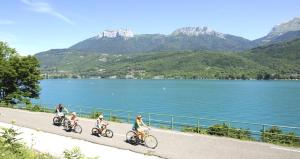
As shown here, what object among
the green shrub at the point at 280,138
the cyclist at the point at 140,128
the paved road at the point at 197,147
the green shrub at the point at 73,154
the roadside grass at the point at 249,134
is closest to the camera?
the green shrub at the point at 73,154

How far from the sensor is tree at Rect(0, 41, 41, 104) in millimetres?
57031

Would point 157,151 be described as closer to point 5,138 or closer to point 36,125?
point 5,138

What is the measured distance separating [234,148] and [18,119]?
22433 millimetres

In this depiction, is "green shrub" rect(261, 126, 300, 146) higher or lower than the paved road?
higher

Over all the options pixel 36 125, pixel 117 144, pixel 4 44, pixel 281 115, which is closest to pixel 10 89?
pixel 4 44

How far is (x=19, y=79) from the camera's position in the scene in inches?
2286

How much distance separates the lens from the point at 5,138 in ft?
38.6

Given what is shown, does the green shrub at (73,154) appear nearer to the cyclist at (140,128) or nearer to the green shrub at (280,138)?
the cyclist at (140,128)

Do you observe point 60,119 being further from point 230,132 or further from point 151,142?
point 230,132

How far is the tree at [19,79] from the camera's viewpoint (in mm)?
57031

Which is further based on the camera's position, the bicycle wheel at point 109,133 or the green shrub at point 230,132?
the bicycle wheel at point 109,133

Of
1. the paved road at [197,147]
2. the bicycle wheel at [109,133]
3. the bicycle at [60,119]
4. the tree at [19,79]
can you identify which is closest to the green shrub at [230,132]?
the paved road at [197,147]

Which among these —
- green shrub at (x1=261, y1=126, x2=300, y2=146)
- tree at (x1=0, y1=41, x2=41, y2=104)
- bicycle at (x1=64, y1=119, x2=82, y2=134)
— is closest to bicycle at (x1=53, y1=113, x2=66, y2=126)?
bicycle at (x1=64, y1=119, x2=82, y2=134)

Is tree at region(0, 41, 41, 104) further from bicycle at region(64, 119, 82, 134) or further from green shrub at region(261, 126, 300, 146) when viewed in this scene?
green shrub at region(261, 126, 300, 146)
